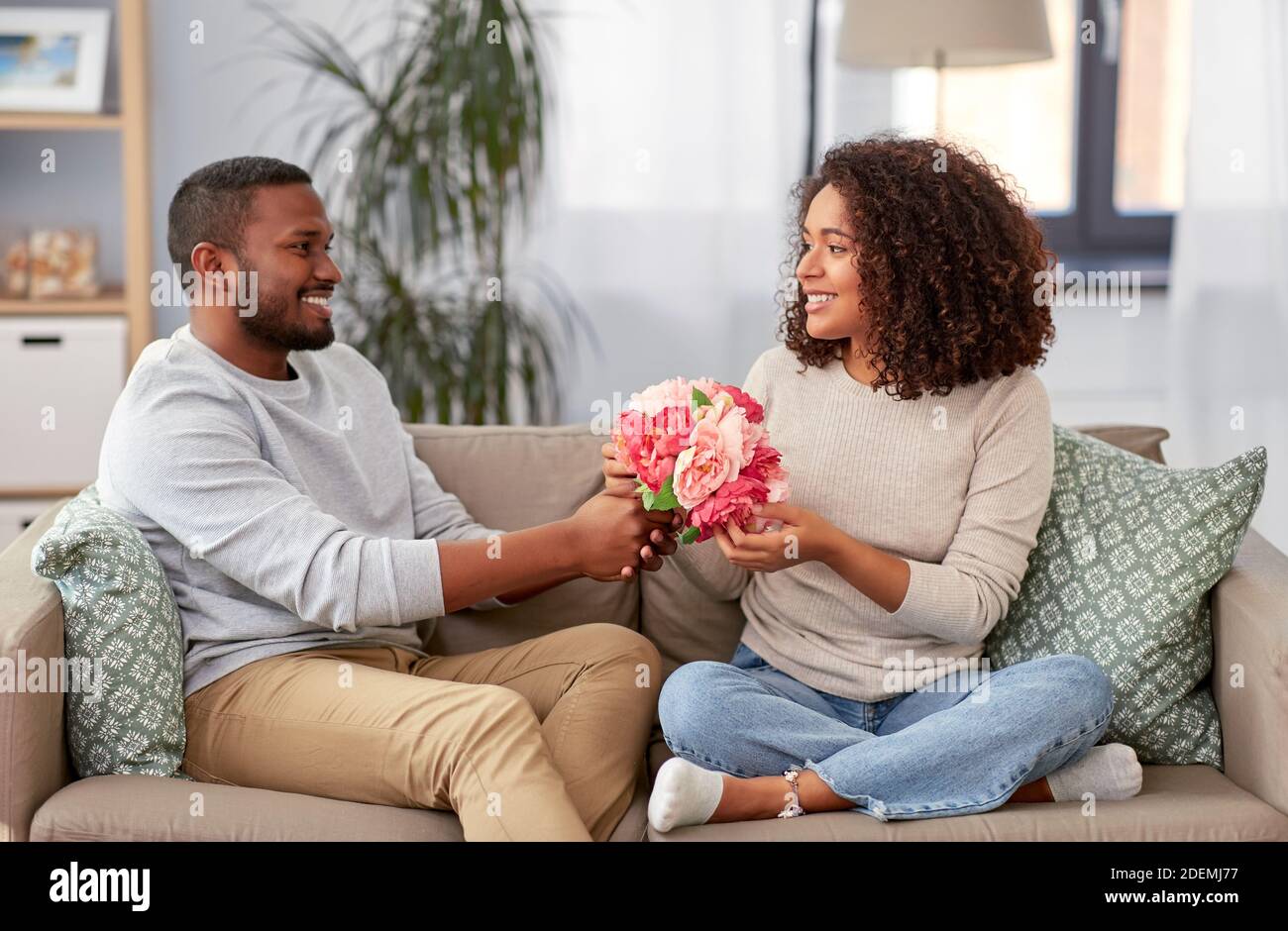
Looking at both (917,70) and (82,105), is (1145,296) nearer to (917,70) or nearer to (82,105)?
(917,70)

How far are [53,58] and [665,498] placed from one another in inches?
92.1

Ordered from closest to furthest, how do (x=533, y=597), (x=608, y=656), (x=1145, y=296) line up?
1. (x=608, y=656)
2. (x=533, y=597)
3. (x=1145, y=296)

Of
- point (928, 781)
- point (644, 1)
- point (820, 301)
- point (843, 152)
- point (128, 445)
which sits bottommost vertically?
point (928, 781)

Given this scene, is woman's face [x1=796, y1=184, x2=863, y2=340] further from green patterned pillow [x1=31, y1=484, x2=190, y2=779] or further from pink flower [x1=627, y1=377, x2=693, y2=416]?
green patterned pillow [x1=31, y1=484, x2=190, y2=779]

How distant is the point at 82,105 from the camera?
3.31 meters

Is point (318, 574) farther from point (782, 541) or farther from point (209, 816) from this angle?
point (782, 541)

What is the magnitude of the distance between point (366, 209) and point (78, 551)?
168 cm

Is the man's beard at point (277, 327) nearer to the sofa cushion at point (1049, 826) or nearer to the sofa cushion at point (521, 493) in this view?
the sofa cushion at point (521, 493)

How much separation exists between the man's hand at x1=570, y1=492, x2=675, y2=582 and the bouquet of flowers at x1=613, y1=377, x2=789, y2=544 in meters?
0.12

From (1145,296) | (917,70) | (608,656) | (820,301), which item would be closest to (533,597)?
(608,656)

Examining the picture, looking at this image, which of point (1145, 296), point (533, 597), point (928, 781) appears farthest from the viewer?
point (1145, 296)

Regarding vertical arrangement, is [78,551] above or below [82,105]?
below

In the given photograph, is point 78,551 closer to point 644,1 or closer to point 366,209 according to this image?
point 366,209

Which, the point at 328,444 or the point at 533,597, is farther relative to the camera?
the point at 533,597
